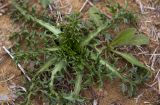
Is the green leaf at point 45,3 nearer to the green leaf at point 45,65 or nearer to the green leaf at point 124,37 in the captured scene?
the green leaf at point 45,65

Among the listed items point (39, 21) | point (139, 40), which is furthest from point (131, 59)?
point (39, 21)

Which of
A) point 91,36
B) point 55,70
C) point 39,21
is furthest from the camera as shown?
point 39,21

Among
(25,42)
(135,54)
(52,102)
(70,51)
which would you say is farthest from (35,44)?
(135,54)

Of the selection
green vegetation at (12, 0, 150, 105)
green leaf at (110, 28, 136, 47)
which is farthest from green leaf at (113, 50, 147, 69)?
green leaf at (110, 28, 136, 47)

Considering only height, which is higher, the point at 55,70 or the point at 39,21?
the point at 39,21

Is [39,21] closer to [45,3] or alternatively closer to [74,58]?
[45,3]

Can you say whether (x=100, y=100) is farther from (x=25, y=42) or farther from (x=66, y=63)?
(x=25, y=42)

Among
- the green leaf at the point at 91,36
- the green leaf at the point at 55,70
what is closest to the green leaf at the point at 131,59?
the green leaf at the point at 91,36
